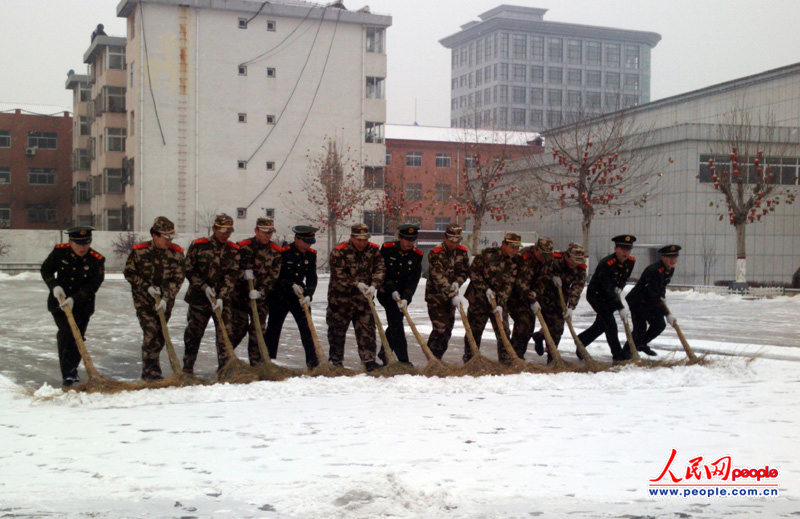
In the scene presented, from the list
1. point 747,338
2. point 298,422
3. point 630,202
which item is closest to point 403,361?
point 298,422

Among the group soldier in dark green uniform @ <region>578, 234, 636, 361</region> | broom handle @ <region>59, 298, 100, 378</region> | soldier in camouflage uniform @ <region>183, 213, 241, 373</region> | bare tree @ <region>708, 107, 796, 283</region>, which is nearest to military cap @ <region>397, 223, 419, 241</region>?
soldier in camouflage uniform @ <region>183, 213, 241, 373</region>

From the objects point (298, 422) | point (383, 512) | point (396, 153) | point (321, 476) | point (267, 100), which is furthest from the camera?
point (396, 153)

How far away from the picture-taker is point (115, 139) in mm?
48625

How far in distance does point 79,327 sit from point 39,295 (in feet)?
50.3

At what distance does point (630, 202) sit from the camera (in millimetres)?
34938

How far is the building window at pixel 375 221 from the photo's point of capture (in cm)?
4919

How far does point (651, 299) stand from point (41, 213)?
56583mm

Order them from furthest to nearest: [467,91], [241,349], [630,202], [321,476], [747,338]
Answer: [467,91] → [630,202] → [747,338] → [241,349] → [321,476]

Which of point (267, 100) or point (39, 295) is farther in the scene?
Result: point (267, 100)

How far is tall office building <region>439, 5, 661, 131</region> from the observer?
4715 inches

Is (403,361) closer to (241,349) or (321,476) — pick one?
(241,349)

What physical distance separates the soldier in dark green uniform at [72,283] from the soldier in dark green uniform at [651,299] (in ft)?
23.7

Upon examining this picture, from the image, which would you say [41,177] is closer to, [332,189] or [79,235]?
[332,189]

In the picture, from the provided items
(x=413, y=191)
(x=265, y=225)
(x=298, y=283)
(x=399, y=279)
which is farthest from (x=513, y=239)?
(x=413, y=191)
